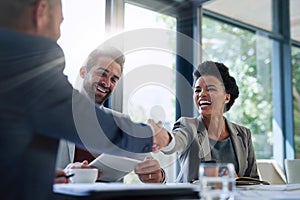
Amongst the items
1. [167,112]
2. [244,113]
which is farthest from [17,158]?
[244,113]

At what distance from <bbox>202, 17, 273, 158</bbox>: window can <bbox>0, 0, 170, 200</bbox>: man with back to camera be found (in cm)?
285

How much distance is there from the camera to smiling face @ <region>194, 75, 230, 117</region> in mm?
2145

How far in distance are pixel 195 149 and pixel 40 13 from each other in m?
1.31

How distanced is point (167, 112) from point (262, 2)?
199 centimetres

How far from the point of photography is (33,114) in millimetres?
729

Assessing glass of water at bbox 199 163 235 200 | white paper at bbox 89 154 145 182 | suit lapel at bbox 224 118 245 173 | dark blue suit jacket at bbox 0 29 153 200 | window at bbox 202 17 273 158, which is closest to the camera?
dark blue suit jacket at bbox 0 29 153 200

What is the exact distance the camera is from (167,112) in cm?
312

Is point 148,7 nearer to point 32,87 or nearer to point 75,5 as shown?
point 75,5

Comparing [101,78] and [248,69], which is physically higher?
[248,69]

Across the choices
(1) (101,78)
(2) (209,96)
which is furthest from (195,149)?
(1) (101,78)

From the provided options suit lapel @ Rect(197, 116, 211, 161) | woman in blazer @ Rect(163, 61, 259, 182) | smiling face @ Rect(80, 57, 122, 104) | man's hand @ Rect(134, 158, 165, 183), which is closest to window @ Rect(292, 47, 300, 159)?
woman in blazer @ Rect(163, 61, 259, 182)

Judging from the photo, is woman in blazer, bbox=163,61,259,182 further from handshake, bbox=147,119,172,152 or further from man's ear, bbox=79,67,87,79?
handshake, bbox=147,119,172,152

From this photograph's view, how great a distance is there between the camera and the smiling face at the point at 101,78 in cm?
206

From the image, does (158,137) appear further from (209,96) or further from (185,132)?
(209,96)
